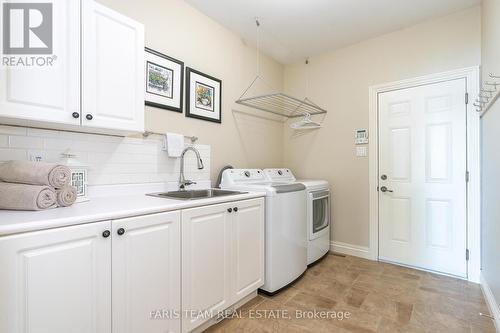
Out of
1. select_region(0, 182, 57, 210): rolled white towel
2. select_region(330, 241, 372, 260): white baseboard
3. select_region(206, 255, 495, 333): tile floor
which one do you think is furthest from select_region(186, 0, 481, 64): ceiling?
select_region(206, 255, 495, 333): tile floor

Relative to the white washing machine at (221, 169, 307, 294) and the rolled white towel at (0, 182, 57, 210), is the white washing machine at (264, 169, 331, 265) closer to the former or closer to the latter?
the white washing machine at (221, 169, 307, 294)

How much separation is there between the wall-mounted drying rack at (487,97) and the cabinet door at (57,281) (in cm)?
248

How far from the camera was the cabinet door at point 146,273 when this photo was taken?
1.18 metres

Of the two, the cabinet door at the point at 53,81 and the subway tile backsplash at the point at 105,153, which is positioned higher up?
the cabinet door at the point at 53,81

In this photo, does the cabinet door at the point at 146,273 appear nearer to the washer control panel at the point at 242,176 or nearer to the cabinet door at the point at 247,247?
the cabinet door at the point at 247,247

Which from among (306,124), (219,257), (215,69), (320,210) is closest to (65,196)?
(219,257)

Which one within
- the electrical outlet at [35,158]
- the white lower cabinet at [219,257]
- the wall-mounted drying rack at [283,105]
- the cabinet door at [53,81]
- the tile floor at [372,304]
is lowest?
the tile floor at [372,304]

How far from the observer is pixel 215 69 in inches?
104

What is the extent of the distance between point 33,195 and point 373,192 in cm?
301

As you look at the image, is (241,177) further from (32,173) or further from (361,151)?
(32,173)

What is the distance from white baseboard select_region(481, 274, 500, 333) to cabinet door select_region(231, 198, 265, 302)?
5.18ft

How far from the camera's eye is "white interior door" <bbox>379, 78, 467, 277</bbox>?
8.04ft

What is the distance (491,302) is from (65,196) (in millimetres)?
2882

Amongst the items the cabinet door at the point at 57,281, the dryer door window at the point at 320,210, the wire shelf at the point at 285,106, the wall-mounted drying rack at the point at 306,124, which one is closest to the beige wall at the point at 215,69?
the wire shelf at the point at 285,106
